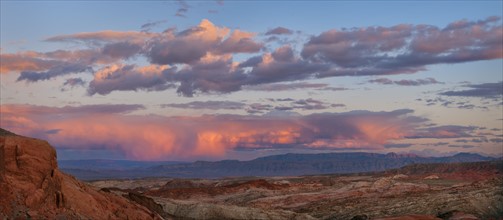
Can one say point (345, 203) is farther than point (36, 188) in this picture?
Yes

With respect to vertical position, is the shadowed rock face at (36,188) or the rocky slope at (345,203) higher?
the shadowed rock face at (36,188)

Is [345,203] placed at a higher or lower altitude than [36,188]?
lower

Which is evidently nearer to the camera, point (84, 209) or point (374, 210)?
point (84, 209)

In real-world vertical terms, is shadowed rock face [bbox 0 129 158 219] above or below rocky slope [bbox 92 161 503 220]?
above

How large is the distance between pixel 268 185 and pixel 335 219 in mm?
50453

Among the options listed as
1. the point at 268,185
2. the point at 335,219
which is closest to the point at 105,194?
the point at 335,219

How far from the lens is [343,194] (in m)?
76.4

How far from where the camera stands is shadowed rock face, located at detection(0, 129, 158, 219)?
24.9m

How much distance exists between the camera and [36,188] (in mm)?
25859

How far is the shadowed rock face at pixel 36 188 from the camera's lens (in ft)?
81.6

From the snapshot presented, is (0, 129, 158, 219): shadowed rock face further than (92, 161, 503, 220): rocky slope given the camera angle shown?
No

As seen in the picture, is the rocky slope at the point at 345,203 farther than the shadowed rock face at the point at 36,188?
Yes

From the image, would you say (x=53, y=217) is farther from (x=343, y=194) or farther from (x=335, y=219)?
(x=343, y=194)

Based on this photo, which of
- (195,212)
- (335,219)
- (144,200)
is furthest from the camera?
(335,219)
